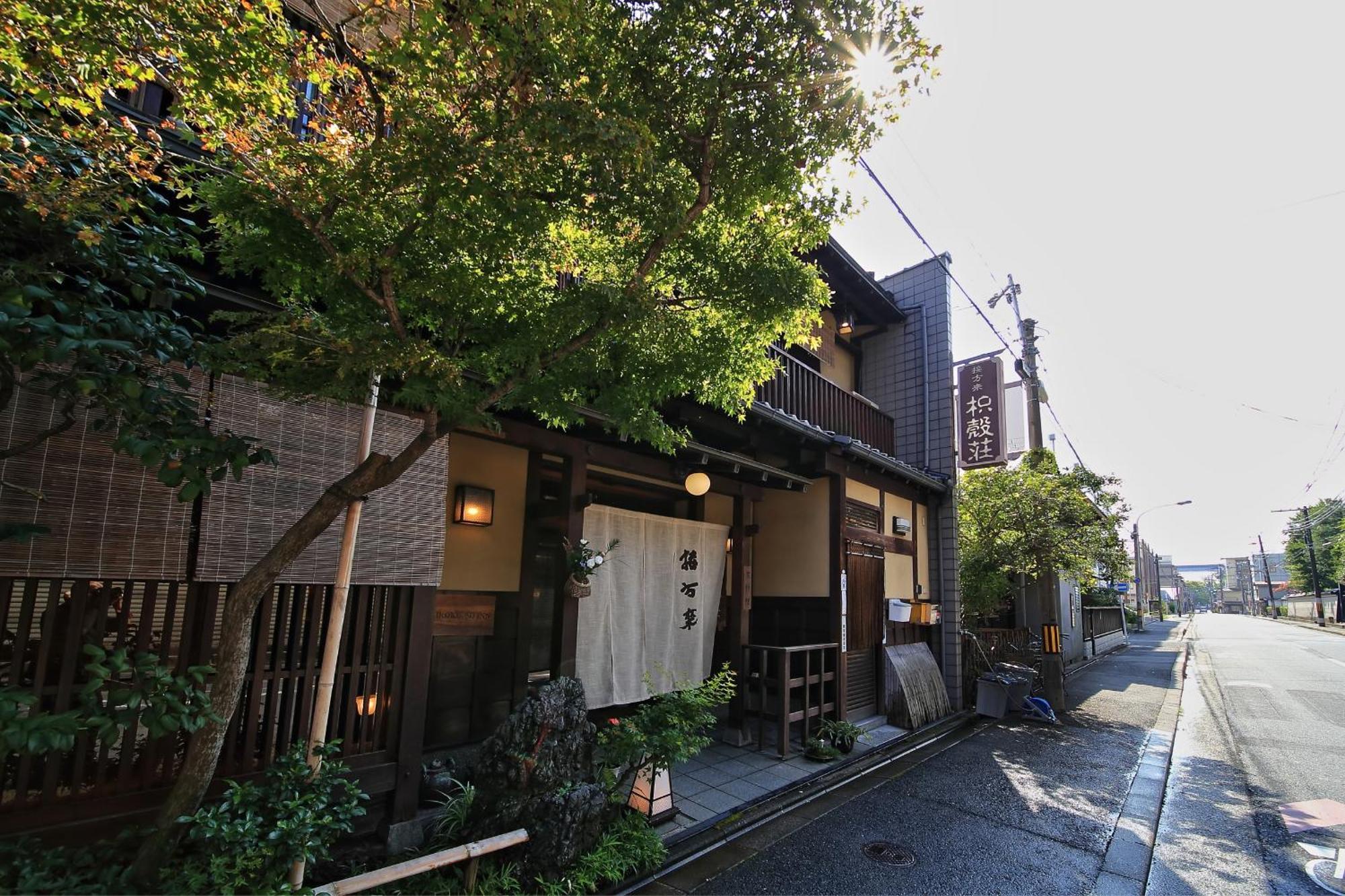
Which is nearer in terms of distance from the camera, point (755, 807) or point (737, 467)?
point (755, 807)

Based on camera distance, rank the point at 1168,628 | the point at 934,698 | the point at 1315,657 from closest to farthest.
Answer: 1. the point at 934,698
2. the point at 1315,657
3. the point at 1168,628

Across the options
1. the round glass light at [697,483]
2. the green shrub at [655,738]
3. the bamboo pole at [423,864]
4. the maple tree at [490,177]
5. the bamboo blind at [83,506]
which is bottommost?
the bamboo pole at [423,864]

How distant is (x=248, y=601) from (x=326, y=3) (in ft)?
20.2

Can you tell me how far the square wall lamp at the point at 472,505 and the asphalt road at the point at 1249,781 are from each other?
6.73 meters

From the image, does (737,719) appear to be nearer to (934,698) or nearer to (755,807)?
(755,807)

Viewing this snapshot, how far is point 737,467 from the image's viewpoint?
7.71 metres

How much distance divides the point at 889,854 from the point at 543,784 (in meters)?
3.16

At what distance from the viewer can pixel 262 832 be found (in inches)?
121

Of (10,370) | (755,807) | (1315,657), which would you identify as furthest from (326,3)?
(1315,657)

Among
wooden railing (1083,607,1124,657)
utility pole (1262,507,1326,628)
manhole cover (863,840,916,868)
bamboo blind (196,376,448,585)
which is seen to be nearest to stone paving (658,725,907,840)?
manhole cover (863,840,916,868)

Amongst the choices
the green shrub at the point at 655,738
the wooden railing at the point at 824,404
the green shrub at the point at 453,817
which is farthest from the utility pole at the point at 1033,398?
A: the green shrub at the point at 453,817

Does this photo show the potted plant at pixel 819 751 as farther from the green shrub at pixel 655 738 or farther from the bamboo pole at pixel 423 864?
the bamboo pole at pixel 423 864

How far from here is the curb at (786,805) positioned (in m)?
4.83

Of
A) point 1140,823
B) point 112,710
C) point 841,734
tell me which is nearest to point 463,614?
point 112,710
